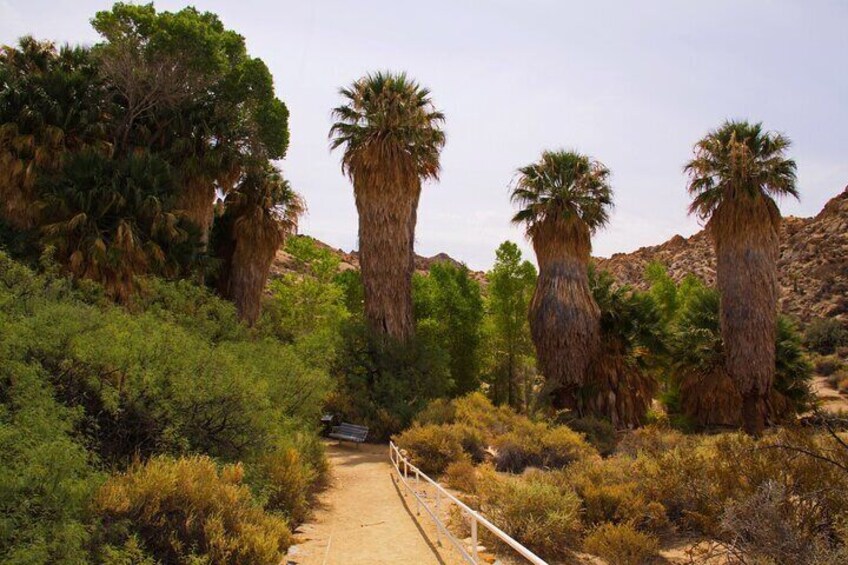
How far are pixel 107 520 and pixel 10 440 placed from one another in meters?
1.27

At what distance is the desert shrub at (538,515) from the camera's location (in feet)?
27.2

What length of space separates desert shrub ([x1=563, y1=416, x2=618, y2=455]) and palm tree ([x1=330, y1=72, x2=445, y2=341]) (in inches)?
276

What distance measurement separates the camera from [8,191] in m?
20.7

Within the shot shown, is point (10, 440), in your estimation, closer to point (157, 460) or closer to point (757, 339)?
point (157, 460)

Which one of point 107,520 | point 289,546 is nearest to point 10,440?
point 107,520

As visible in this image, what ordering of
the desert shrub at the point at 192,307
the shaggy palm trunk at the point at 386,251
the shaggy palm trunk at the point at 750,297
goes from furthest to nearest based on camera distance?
the shaggy palm trunk at the point at 386,251 → the shaggy palm trunk at the point at 750,297 → the desert shrub at the point at 192,307

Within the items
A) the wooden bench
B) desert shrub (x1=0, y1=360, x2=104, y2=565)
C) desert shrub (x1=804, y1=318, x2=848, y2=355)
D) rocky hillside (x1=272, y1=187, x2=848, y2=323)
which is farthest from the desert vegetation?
desert shrub (x1=804, y1=318, x2=848, y2=355)

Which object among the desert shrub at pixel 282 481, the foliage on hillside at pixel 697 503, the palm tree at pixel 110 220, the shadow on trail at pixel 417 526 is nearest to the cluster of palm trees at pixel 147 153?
the palm tree at pixel 110 220

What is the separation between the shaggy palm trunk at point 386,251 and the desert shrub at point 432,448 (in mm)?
8071

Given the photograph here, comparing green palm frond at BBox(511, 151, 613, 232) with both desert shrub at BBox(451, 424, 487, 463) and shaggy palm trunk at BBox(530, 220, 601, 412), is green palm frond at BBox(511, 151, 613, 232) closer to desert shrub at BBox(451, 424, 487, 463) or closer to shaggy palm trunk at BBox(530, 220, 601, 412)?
shaggy palm trunk at BBox(530, 220, 601, 412)

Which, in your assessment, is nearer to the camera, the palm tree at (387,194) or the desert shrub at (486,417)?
the desert shrub at (486,417)

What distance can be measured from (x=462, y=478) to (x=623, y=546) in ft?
16.0

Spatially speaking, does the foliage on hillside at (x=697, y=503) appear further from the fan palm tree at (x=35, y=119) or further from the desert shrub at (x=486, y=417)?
the fan palm tree at (x=35, y=119)

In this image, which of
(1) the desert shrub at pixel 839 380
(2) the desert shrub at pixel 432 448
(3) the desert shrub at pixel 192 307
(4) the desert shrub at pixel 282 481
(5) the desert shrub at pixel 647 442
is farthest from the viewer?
(1) the desert shrub at pixel 839 380
